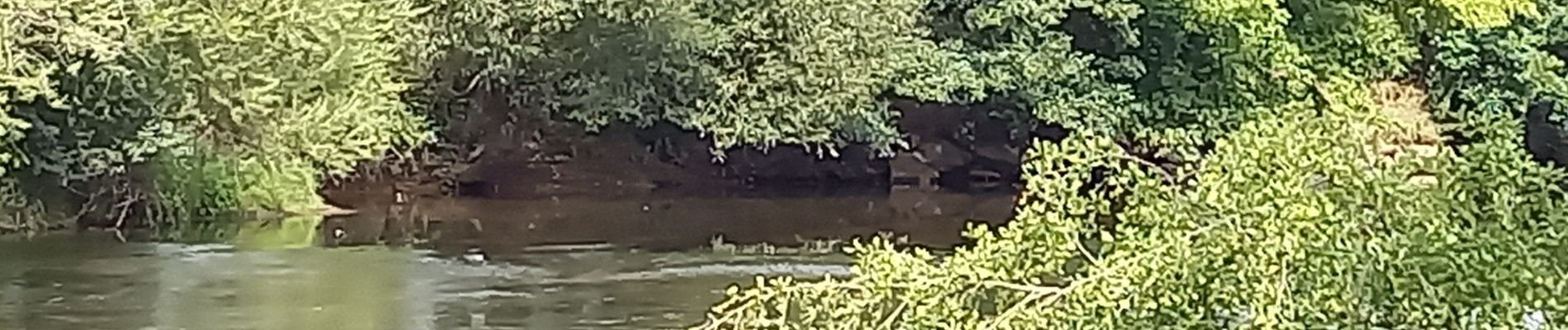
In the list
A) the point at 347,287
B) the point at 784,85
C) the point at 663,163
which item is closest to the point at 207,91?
the point at 347,287

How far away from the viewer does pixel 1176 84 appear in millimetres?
37250

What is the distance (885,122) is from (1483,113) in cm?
2989

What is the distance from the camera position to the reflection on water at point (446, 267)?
2156 cm

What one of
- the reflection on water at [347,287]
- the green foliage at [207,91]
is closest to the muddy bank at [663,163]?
the green foliage at [207,91]

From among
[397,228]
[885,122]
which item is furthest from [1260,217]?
[885,122]

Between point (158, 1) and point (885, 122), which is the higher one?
point (158, 1)

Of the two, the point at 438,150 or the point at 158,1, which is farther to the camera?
the point at 438,150

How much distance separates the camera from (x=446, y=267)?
2612 centimetres

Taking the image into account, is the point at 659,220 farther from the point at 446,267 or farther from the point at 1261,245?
the point at 1261,245

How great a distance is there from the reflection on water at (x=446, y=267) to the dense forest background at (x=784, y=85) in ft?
3.41

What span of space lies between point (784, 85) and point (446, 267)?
972 centimetres

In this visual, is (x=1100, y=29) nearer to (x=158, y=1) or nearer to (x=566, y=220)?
(x=566, y=220)

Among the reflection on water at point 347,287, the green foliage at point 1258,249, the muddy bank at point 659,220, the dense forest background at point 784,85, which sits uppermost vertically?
the green foliage at point 1258,249

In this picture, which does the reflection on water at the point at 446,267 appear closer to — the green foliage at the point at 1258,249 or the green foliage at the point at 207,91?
the green foliage at the point at 207,91
